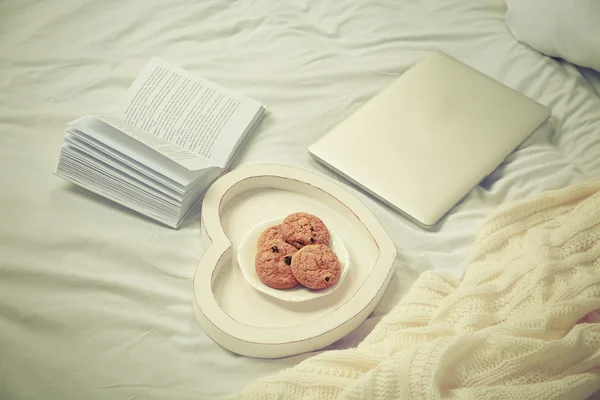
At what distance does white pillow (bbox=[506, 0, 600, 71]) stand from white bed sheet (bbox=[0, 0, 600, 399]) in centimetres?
A: 3

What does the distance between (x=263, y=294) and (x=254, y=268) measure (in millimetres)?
43

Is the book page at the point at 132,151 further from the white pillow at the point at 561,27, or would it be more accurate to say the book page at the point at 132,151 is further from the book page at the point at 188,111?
the white pillow at the point at 561,27

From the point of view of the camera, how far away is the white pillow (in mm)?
1106

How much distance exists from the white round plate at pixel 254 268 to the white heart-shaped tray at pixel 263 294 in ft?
0.04

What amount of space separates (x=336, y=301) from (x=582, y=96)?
697mm

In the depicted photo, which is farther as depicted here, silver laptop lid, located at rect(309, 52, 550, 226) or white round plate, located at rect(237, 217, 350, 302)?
silver laptop lid, located at rect(309, 52, 550, 226)

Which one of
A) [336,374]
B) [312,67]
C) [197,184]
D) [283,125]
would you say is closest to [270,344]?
[336,374]

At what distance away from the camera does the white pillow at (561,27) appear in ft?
3.63

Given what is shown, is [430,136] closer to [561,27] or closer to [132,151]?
[561,27]

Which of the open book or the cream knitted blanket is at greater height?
the cream knitted blanket

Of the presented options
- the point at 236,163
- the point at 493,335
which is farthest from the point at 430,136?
the point at 493,335

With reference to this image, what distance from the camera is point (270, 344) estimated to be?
75 centimetres

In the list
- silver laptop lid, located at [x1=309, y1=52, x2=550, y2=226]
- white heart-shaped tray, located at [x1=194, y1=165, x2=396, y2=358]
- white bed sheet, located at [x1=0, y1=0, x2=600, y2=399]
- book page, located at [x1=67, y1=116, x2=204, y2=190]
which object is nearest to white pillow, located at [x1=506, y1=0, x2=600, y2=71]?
white bed sheet, located at [x1=0, y1=0, x2=600, y2=399]

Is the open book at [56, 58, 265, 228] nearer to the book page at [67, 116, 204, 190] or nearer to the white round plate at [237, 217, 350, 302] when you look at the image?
the book page at [67, 116, 204, 190]
